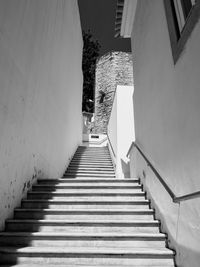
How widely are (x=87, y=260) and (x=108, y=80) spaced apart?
15.8 meters

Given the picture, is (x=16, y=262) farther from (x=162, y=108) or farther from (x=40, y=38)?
(x=40, y=38)

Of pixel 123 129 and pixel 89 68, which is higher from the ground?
pixel 89 68

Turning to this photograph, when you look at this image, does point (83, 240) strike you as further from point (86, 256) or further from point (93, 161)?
point (93, 161)

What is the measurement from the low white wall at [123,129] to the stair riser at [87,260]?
353 cm

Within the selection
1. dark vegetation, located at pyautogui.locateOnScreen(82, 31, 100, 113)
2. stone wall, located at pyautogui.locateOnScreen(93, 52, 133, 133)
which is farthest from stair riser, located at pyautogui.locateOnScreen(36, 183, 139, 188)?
dark vegetation, located at pyautogui.locateOnScreen(82, 31, 100, 113)

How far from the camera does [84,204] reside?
282 centimetres

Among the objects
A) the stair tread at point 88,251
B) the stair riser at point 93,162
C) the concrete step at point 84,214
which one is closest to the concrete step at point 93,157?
the stair riser at point 93,162

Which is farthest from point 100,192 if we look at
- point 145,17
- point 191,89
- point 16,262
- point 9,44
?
point 145,17

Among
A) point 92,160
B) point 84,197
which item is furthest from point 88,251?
point 92,160

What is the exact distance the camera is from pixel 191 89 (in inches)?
71.4

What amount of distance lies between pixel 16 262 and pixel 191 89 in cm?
223

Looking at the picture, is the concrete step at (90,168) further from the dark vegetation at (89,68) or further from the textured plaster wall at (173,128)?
the dark vegetation at (89,68)

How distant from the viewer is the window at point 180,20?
1.83 m

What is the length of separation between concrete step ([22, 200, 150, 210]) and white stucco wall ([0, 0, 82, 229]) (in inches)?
8.8
